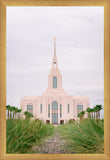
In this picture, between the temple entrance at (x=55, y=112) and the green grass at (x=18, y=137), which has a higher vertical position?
the green grass at (x=18, y=137)

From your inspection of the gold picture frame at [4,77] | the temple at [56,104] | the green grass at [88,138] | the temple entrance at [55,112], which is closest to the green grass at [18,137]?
the gold picture frame at [4,77]

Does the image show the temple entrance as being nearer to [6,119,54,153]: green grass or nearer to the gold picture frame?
[6,119,54,153]: green grass

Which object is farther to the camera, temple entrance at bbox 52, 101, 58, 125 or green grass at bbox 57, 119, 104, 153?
temple entrance at bbox 52, 101, 58, 125

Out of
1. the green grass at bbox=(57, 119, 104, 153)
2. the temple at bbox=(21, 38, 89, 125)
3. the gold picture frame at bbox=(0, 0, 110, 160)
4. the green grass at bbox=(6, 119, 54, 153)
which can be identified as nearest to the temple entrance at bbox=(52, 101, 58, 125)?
the temple at bbox=(21, 38, 89, 125)

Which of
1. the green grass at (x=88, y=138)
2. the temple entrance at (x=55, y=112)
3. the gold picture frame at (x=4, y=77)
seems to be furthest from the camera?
the temple entrance at (x=55, y=112)

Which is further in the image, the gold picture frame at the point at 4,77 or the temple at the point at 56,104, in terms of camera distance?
the temple at the point at 56,104

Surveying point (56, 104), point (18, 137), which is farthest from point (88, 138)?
point (56, 104)

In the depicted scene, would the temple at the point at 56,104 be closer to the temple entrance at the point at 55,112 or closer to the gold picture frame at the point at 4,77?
the temple entrance at the point at 55,112

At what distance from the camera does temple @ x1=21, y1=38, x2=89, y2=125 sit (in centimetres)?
1679

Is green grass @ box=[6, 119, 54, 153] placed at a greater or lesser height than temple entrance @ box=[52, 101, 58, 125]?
greater

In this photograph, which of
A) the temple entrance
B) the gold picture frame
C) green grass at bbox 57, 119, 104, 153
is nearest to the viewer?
the gold picture frame

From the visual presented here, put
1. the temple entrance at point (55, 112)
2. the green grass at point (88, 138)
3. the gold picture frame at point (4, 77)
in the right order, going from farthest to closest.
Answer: the temple entrance at point (55, 112) → the green grass at point (88, 138) → the gold picture frame at point (4, 77)

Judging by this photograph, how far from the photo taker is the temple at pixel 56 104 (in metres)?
16.8

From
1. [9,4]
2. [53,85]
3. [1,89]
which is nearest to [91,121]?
[1,89]
